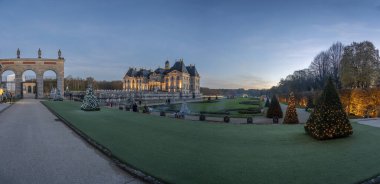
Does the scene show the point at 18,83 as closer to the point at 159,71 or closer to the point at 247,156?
the point at 159,71

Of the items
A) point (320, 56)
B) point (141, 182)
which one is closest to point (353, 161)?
point (141, 182)

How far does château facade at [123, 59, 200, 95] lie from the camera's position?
→ 104 metres

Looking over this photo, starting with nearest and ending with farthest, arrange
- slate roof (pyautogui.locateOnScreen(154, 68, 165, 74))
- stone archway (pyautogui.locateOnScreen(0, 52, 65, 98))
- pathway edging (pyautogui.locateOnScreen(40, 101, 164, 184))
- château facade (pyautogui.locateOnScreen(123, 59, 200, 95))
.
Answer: pathway edging (pyautogui.locateOnScreen(40, 101, 164, 184))
stone archway (pyautogui.locateOnScreen(0, 52, 65, 98))
château facade (pyautogui.locateOnScreen(123, 59, 200, 95))
slate roof (pyautogui.locateOnScreen(154, 68, 165, 74))

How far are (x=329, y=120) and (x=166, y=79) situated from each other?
322 ft

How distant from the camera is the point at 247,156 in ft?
28.0

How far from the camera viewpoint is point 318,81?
62906mm

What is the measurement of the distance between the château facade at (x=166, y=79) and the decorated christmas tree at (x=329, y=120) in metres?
89.2

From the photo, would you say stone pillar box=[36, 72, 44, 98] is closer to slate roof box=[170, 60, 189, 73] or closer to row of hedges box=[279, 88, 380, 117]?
slate roof box=[170, 60, 189, 73]

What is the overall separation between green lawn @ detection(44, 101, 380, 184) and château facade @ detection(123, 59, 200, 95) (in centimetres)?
8953

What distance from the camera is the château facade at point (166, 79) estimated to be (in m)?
104

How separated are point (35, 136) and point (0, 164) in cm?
497

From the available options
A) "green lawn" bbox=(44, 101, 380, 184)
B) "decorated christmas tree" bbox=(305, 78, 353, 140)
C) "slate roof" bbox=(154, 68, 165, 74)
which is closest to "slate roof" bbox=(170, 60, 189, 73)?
"slate roof" bbox=(154, 68, 165, 74)

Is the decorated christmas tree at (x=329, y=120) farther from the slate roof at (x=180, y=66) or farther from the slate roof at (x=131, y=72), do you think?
the slate roof at (x=131, y=72)

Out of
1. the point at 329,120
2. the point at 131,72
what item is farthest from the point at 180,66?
the point at 329,120
